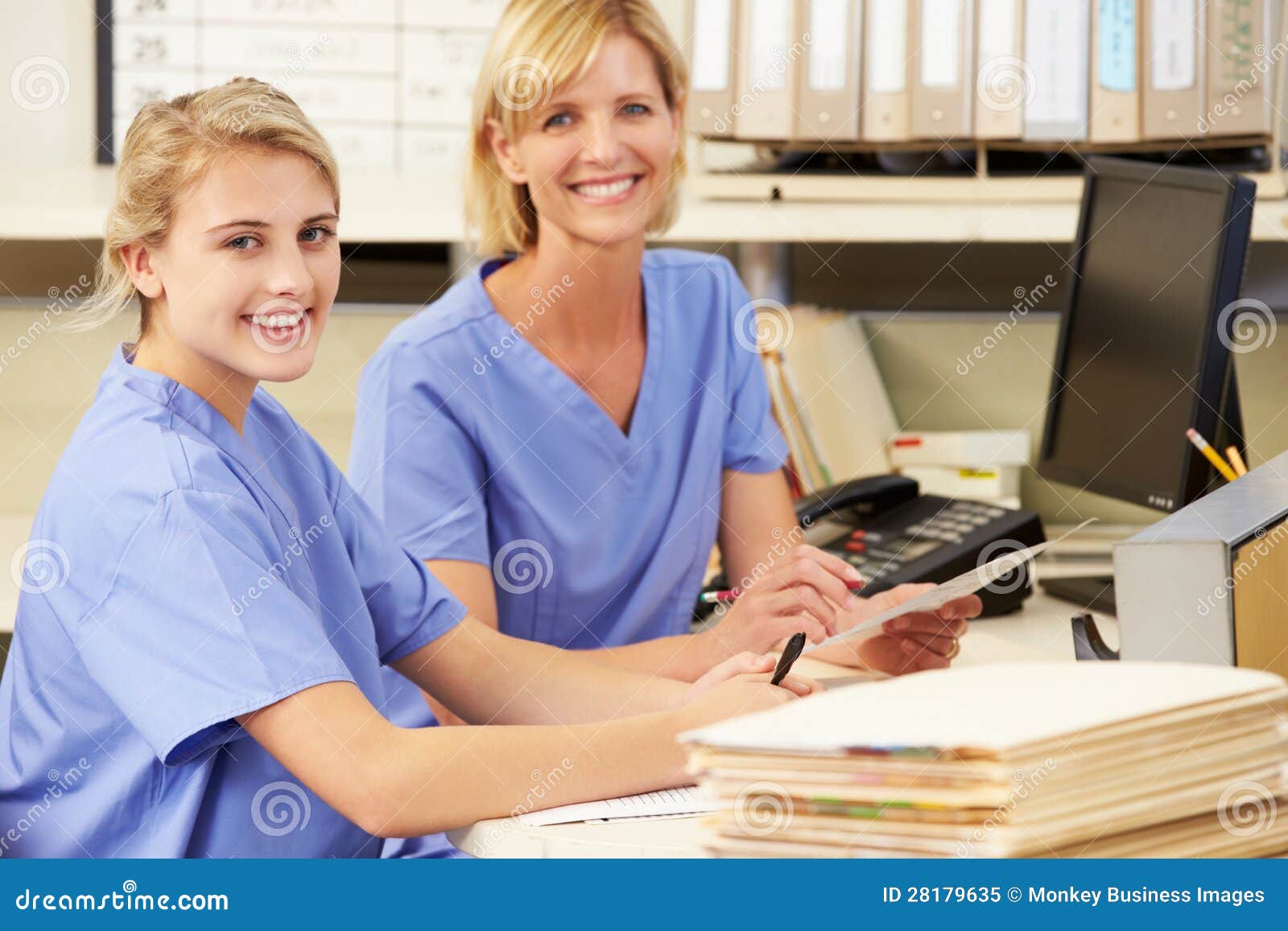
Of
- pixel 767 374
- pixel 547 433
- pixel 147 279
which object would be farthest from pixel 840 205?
pixel 147 279

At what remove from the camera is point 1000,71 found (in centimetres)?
188

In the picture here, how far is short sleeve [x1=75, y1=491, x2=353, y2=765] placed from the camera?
3.21ft

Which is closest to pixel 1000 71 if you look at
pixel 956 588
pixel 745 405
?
pixel 745 405

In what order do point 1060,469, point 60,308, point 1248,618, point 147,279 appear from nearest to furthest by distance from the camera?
point 1248,618, point 147,279, point 1060,469, point 60,308

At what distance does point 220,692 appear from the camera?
3.21ft

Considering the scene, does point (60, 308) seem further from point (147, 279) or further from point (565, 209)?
point (147, 279)

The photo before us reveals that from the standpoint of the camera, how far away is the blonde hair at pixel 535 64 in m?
1.52

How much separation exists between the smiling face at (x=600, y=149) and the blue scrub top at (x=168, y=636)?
499 millimetres

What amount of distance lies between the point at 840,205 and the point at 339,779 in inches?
48.0

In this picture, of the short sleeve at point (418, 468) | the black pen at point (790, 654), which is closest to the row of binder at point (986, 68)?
the short sleeve at point (418, 468)

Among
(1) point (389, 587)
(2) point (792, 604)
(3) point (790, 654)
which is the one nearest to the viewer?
(3) point (790, 654)

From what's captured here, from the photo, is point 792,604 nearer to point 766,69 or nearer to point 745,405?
point 745,405

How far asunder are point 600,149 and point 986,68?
61 centimetres

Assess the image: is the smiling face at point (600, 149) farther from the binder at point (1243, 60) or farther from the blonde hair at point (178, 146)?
the binder at point (1243, 60)
